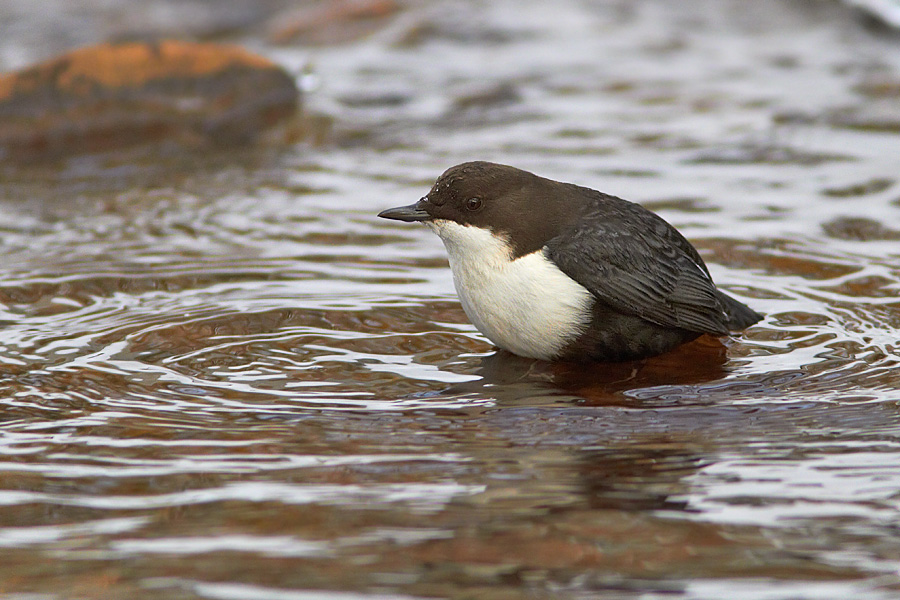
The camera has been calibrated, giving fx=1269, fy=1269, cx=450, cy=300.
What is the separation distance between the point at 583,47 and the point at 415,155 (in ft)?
13.8

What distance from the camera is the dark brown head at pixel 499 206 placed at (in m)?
4.67

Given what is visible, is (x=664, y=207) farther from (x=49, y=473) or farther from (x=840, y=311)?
(x=49, y=473)

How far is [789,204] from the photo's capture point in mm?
6977

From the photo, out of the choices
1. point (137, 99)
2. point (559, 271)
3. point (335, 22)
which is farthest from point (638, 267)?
point (335, 22)

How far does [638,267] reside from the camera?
4762 mm

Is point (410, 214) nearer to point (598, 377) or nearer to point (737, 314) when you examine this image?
point (598, 377)

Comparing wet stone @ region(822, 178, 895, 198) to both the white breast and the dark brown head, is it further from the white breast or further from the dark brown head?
the white breast

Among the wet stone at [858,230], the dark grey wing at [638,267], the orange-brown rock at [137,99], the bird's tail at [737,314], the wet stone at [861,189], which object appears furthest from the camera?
the orange-brown rock at [137,99]

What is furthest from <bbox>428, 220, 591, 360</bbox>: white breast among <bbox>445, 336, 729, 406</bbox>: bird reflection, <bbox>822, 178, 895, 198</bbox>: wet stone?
<bbox>822, 178, 895, 198</bbox>: wet stone

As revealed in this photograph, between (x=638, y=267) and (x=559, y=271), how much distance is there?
0.34 m

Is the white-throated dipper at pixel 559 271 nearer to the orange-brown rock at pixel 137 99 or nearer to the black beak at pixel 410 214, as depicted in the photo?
the black beak at pixel 410 214

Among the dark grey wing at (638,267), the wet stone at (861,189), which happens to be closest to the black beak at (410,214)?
the dark grey wing at (638,267)

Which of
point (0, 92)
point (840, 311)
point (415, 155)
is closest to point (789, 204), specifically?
point (840, 311)

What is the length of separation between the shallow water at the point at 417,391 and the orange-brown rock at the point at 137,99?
0.50 meters
